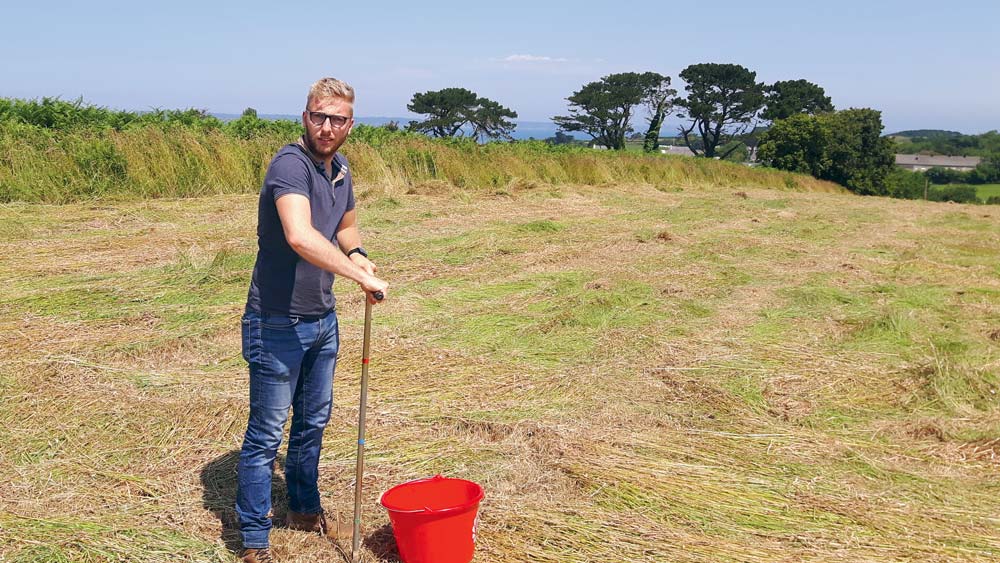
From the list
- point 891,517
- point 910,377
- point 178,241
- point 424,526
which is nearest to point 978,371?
point 910,377

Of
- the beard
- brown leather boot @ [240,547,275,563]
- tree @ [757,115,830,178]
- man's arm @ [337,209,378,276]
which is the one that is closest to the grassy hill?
brown leather boot @ [240,547,275,563]

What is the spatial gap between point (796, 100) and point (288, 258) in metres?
65.6

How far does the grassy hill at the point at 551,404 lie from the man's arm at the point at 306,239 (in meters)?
1.19

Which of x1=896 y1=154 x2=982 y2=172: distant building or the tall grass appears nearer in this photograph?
the tall grass

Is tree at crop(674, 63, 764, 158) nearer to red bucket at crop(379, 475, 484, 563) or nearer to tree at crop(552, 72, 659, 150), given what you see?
tree at crop(552, 72, 659, 150)

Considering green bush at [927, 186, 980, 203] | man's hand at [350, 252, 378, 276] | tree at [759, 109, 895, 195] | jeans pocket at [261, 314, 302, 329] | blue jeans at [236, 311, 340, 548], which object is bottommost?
blue jeans at [236, 311, 340, 548]

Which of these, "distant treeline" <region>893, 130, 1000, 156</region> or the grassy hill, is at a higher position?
"distant treeline" <region>893, 130, 1000, 156</region>

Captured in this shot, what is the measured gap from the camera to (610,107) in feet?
209

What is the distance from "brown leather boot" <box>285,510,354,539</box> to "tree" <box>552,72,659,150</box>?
62052 mm

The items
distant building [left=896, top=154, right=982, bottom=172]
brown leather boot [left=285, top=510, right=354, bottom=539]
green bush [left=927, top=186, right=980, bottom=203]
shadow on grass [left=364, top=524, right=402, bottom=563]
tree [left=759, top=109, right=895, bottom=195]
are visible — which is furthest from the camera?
distant building [left=896, top=154, right=982, bottom=172]

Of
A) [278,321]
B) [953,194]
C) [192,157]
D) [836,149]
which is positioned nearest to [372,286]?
[278,321]

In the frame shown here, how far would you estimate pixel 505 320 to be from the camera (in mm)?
6402

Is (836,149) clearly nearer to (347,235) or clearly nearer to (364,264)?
(347,235)

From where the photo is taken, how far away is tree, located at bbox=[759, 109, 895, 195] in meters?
44.1
